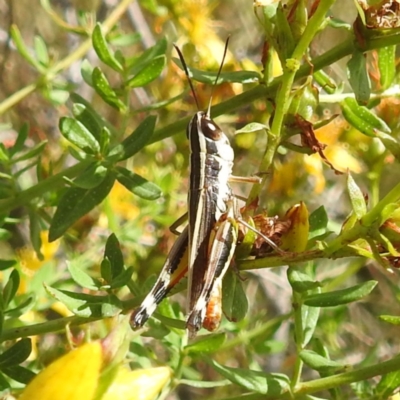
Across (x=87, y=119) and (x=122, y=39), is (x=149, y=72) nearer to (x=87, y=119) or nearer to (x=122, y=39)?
(x=87, y=119)

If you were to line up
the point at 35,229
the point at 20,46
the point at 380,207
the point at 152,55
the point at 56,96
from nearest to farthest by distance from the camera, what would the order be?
the point at 380,207 → the point at 152,55 → the point at 35,229 → the point at 20,46 → the point at 56,96

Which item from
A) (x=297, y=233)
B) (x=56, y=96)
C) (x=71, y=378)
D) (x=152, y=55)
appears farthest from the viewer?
(x=56, y=96)

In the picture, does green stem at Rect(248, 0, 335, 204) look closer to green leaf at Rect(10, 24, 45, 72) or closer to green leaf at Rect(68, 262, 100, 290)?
green leaf at Rect(68, 262, 100, 290)

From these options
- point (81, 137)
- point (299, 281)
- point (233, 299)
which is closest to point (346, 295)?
point (299, 281)

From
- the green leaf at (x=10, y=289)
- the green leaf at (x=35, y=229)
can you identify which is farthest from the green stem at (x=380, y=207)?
the green leaf at (x=35, y=229)

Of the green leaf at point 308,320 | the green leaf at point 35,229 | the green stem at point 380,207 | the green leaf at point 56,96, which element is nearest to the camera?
the green stem at point 380,207

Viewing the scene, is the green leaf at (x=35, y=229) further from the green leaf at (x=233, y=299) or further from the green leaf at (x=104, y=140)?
the green leaf at (x=233, y=299)

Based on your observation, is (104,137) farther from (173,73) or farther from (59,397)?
(173,73)
